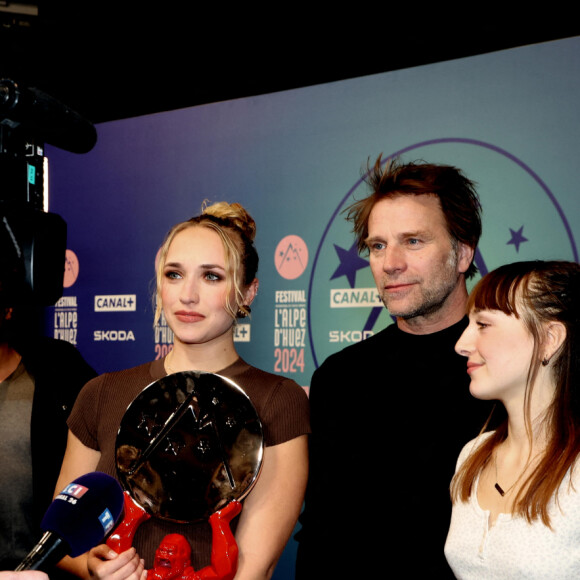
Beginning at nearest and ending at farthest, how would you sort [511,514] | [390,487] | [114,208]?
[511,514]
[390,487]
[114,208]

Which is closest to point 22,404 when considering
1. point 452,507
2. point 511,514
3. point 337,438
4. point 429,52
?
point 337,438

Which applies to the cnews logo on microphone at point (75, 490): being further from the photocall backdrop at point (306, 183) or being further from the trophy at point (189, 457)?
the photocall backdrop at point (306, 183)

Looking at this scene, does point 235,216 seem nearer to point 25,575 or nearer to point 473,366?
point 473,366

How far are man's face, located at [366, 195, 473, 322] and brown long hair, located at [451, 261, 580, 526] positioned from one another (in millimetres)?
408

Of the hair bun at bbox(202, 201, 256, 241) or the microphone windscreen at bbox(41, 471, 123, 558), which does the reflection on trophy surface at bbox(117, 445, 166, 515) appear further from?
the hair bun at bbox(202, 201, 256, 241)

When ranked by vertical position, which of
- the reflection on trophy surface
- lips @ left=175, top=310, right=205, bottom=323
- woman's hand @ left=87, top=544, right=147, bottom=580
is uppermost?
lips @ left=175, top=310, right=205, bottom=323

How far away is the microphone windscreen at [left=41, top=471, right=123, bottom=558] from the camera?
46.8 inches

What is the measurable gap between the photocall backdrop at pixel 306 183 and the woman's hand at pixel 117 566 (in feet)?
2.91

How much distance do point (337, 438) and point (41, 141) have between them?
1.23 m

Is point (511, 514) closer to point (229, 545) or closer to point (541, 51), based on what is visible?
point (229, 545)

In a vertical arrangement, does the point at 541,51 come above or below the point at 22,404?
above

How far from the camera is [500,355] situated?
163 centimetres

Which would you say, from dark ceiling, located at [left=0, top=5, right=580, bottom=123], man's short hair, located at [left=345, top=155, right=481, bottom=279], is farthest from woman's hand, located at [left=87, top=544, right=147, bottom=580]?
dark ceiling, located at [left=0, top=5, right=580, bottom=123]

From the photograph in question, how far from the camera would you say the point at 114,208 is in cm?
386
